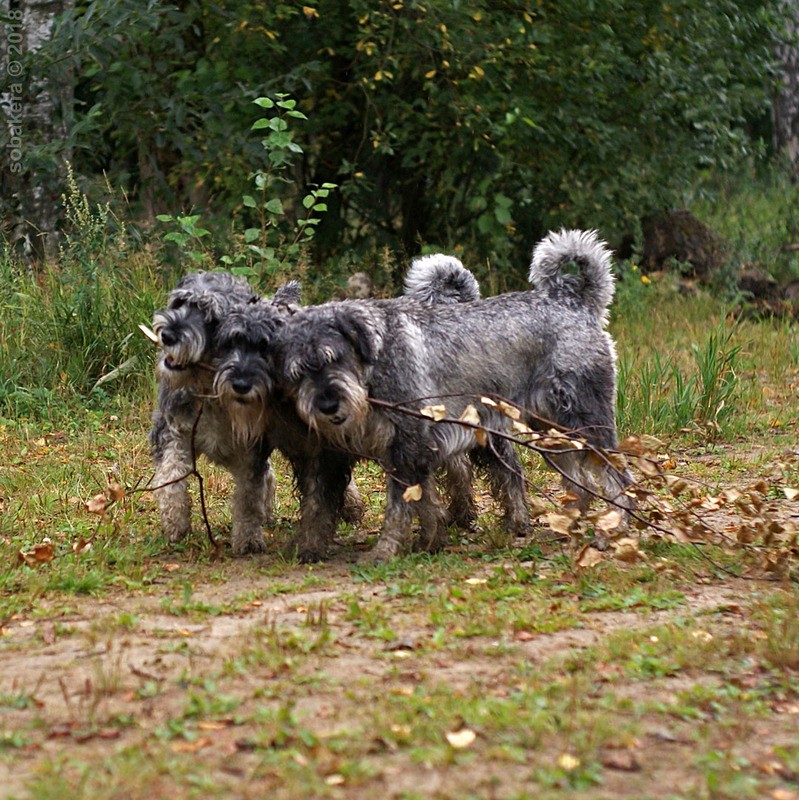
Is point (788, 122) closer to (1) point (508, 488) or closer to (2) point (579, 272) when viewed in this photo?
(2) point (579, 272)

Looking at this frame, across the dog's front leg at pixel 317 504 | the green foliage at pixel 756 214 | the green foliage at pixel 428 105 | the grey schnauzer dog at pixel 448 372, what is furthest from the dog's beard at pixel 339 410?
the green foliage at pixel 756 214

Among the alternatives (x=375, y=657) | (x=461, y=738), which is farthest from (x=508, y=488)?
(x=461, y=738)

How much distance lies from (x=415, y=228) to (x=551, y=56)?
2293 millimetres

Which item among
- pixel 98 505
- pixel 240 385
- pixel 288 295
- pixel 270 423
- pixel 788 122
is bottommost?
pixel 98 505

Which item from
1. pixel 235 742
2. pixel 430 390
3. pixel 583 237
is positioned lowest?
pixel 235 742

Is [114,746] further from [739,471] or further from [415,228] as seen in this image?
[415,228]

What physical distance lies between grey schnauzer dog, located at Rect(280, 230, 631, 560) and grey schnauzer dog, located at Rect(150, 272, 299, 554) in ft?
1.35

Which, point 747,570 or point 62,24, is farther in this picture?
point 62,24

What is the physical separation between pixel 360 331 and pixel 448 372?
28.1 inches

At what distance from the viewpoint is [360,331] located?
249 inches

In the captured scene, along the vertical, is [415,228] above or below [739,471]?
above

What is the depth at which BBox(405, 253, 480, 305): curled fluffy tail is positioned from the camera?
24.4ft

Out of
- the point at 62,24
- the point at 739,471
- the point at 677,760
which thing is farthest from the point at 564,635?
the point at 62,24

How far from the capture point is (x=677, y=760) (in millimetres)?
4125
